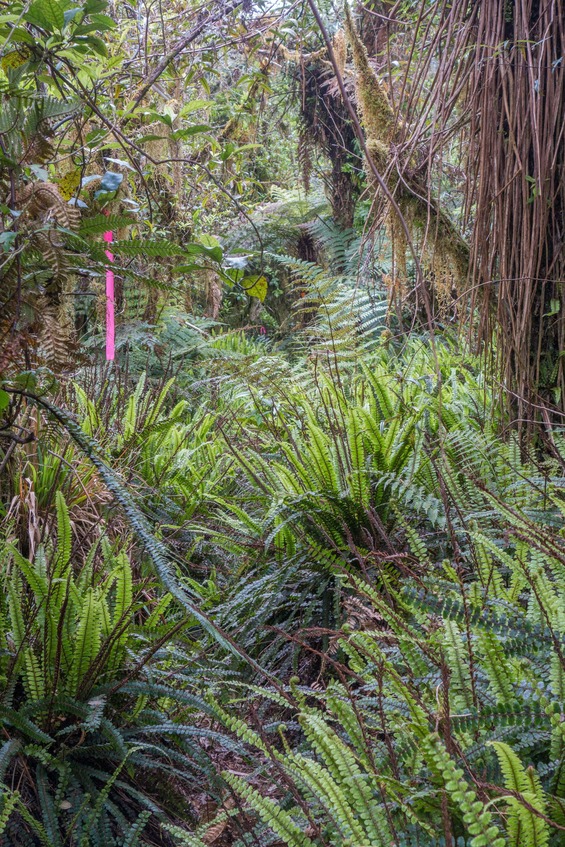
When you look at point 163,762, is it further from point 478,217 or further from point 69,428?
point 478,217

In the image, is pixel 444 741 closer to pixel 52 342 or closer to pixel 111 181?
pixel 52 342

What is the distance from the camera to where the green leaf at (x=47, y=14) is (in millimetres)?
1196

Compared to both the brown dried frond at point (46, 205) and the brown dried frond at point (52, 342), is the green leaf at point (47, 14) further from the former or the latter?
the brown dried frond at point (52, 342)

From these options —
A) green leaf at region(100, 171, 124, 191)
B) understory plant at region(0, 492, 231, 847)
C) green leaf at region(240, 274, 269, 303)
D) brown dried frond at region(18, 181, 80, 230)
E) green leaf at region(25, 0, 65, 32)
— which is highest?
green leaf at region(25, 0, 65, 32)

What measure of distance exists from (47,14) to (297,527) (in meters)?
1.47

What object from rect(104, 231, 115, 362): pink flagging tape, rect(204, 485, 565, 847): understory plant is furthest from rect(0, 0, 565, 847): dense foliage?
rect(104, 231, 115, 362): pink flagging tape

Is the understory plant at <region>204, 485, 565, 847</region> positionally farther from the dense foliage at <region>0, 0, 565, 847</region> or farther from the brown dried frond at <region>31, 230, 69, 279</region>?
the brown dried frond at <region>31, 230, 69, 279</region>

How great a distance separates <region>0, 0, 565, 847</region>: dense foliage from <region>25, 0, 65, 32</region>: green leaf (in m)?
0.04

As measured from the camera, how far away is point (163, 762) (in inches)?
63.2

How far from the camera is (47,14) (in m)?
1.22

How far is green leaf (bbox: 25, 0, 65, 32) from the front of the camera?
120 cm

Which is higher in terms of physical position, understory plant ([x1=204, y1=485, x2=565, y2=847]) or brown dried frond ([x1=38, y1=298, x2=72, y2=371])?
brown dried frond ([x1=38, y1=298, x2=72, y2=371])

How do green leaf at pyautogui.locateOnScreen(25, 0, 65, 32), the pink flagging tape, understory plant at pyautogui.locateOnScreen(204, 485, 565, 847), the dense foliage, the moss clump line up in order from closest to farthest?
understory plant at pyautogui.locateOnScreen(204, 485, 565, 847)
the dense foliage
green leaf at pyautogui.locateOnScreen(25, 0, 65, 32)
the pink flagging tape
the moss clump

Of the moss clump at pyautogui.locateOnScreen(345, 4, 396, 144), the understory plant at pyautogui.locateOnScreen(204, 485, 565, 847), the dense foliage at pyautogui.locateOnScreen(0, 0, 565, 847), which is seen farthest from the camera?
the moss clump at pyautogui.locateOnScreen(345, 4, 396, 144)
